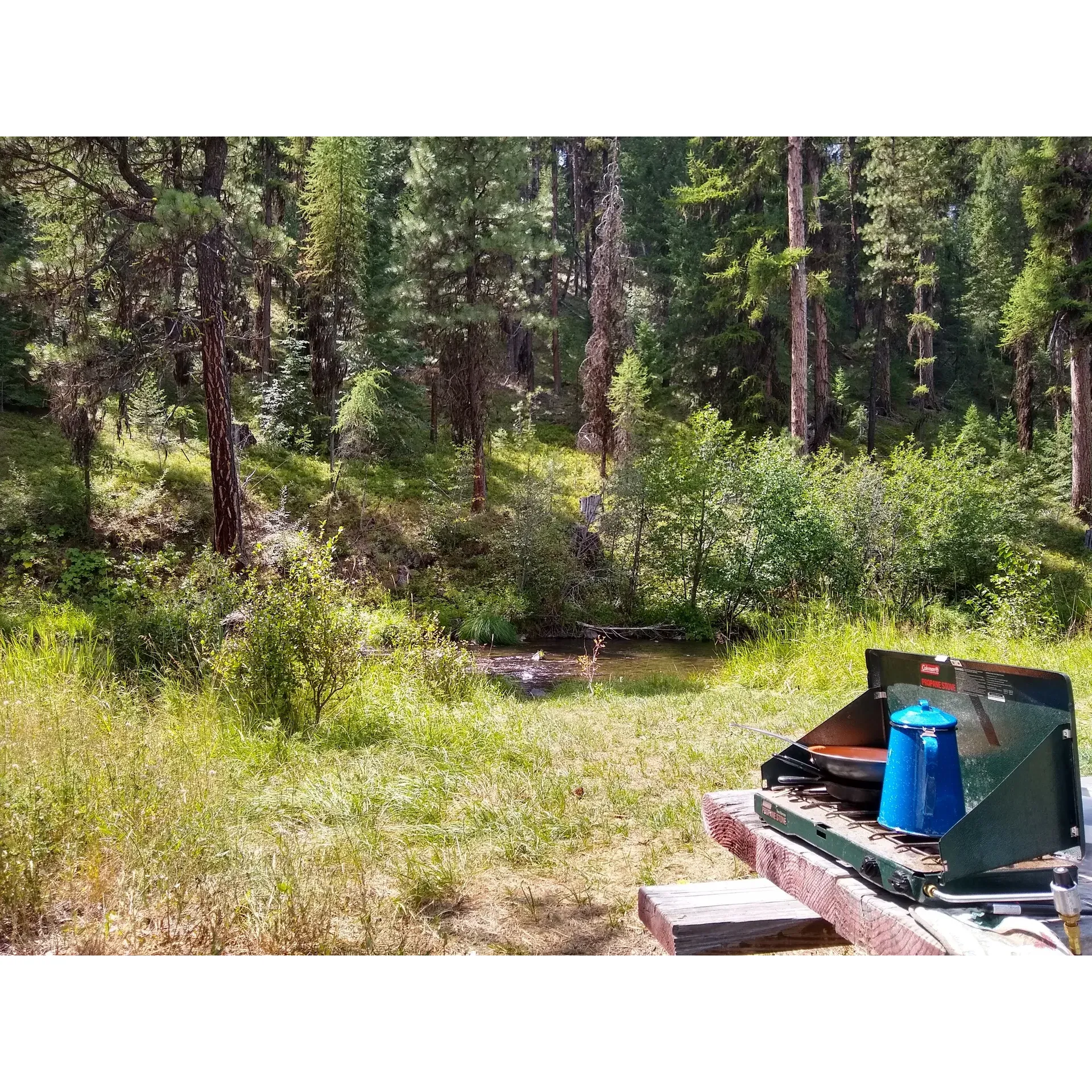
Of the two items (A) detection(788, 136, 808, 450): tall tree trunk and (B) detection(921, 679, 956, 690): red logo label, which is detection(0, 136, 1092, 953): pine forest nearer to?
(A) detection(788, 136, 808, 450): tall tree trunk

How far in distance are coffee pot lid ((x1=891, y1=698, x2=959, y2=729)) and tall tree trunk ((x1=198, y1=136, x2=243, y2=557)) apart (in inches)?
337

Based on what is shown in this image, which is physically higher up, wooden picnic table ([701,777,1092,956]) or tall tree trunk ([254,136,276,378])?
tall tree trunk ([254,136,276,378])

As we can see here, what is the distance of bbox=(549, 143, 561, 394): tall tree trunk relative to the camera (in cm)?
2180

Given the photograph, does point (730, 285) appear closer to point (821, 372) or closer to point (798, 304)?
point (821, 372)

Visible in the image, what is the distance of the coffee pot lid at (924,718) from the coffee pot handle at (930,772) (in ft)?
0.06

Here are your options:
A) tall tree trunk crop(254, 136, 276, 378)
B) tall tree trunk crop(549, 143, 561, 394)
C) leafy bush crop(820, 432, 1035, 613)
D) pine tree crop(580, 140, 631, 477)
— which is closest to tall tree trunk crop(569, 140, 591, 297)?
tall tree trunk crop(549, 143, 561, 394)

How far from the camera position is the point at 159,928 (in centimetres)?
263

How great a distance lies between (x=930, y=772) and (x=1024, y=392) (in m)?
A: 19.5

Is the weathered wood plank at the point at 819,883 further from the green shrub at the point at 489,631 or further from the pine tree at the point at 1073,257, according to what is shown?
the pine tree at the point at 1073,257

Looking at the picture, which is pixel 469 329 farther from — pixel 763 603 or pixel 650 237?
pixel 650 237

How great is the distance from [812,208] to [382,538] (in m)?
11.7

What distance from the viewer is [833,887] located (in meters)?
1.62

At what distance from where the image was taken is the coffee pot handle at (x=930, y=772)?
A: 1649mm

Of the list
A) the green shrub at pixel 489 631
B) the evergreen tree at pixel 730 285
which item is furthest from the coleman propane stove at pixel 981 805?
the evergreen tree at pixel 730 285
